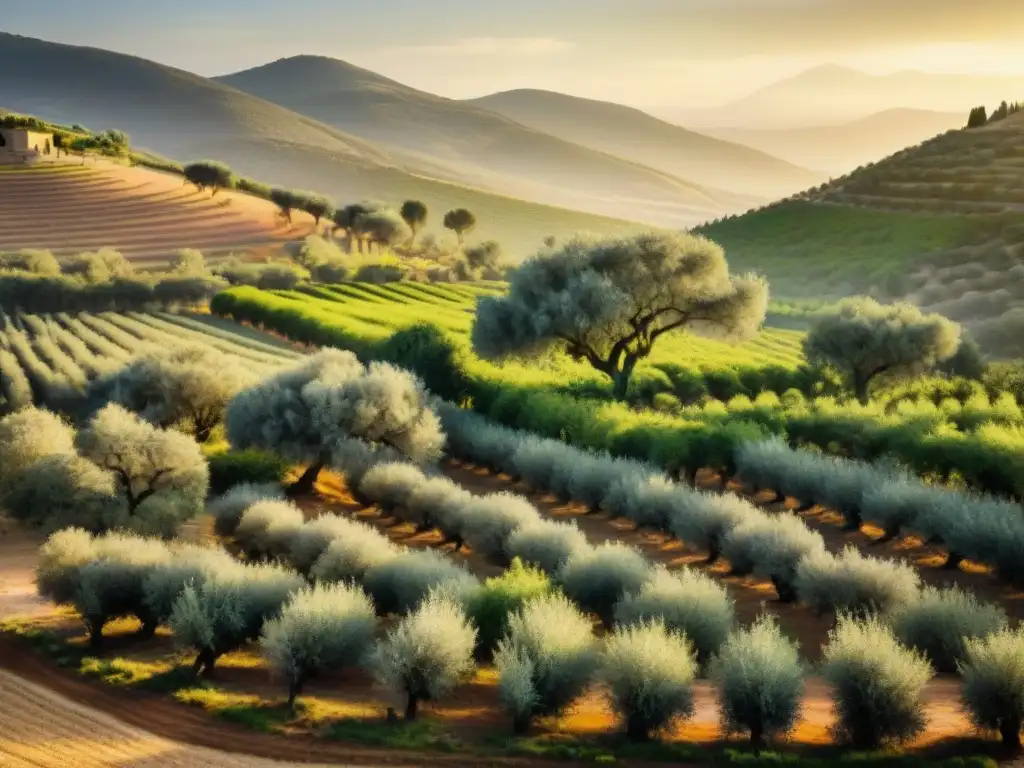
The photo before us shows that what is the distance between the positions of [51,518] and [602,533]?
16.4m

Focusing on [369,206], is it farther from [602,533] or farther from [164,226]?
[602,533]

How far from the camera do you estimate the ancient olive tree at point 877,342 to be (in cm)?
5391

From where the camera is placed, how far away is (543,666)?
58.6 feet

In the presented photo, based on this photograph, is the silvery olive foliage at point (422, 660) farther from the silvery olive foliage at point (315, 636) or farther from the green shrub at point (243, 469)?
the green shrub at point (243, 469)

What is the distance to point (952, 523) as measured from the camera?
1121 inches

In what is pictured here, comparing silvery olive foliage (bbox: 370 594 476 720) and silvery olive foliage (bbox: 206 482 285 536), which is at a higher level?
silvery olive foliage (bbox: 370 594 476 720)

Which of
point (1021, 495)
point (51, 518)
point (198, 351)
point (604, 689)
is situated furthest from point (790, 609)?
point (198, 351)

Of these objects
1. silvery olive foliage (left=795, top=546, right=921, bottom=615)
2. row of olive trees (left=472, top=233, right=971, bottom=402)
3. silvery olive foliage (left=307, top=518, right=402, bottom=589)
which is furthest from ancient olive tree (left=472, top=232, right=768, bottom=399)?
silvery olive foliage (left=795, top=546, right=921, bottom=615)

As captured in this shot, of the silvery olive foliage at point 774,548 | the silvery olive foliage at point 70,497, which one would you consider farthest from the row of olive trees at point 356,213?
the silvery olive foliage at point 774,548

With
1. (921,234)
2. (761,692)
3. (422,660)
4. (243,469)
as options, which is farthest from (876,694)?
(921,234)

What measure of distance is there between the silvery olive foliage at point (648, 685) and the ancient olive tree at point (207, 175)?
469 feet

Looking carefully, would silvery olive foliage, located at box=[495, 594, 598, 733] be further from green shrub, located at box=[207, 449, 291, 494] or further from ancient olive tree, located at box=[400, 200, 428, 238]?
ancient olive tree, located at box=[400, 200, 428, 238]

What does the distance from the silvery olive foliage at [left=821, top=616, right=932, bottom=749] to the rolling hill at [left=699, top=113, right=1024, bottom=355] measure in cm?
7501

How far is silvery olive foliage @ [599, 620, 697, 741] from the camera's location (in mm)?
16953
